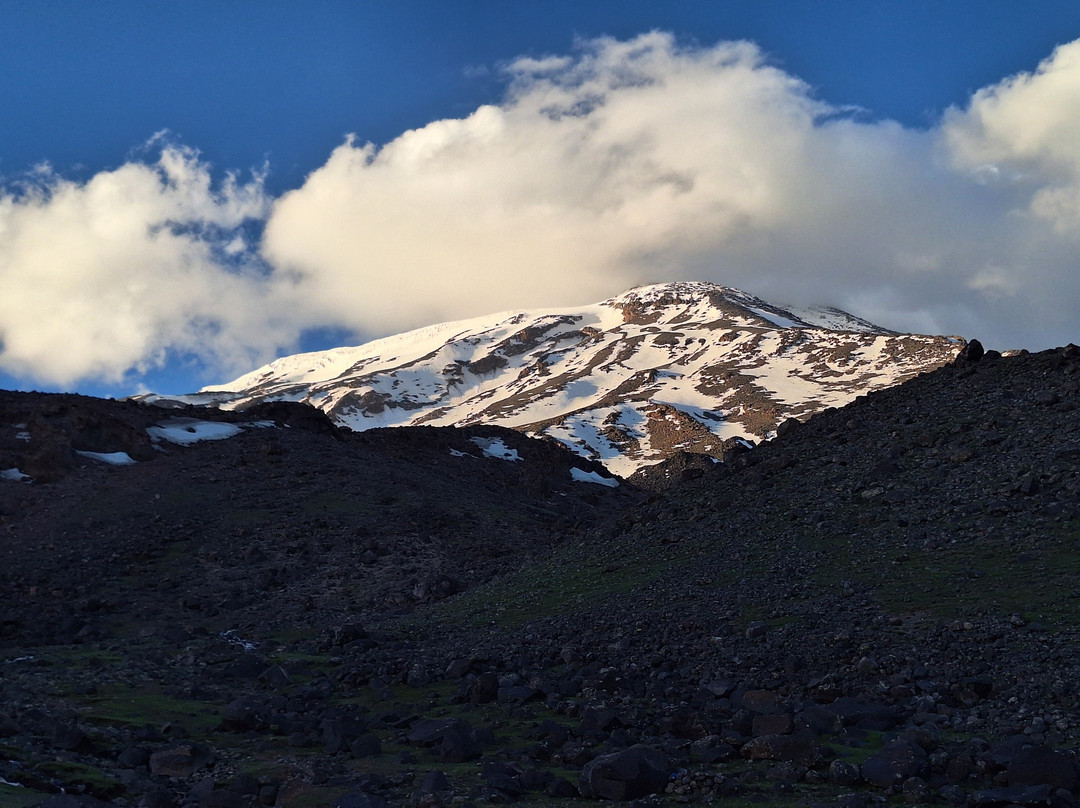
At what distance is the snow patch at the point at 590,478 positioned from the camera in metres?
74.5

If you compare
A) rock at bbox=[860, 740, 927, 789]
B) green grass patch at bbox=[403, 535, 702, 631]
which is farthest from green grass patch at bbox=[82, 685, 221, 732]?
rock at bbox=[860, 740, 927, 789]

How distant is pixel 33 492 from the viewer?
4247 centimetres

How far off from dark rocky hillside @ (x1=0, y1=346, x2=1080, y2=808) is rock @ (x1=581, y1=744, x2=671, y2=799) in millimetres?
40

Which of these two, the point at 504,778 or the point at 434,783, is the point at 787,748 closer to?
the point at 504,778

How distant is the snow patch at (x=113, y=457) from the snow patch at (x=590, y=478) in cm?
3614

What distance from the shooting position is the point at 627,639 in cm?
1980

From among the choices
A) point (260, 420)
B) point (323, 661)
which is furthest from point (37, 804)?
point (260, 420)

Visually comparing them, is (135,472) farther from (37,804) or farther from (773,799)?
(773,799)

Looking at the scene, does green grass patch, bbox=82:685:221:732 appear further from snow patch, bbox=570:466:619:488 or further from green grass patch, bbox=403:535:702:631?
snow patch, bbox=570:466:619:488

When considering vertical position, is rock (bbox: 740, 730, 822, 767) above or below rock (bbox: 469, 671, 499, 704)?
below

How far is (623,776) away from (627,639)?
26.8 ft

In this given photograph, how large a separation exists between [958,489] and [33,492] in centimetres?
4174

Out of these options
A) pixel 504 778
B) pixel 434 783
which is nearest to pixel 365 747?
pixel 434 783

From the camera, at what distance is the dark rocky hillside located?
1249 centimetres
